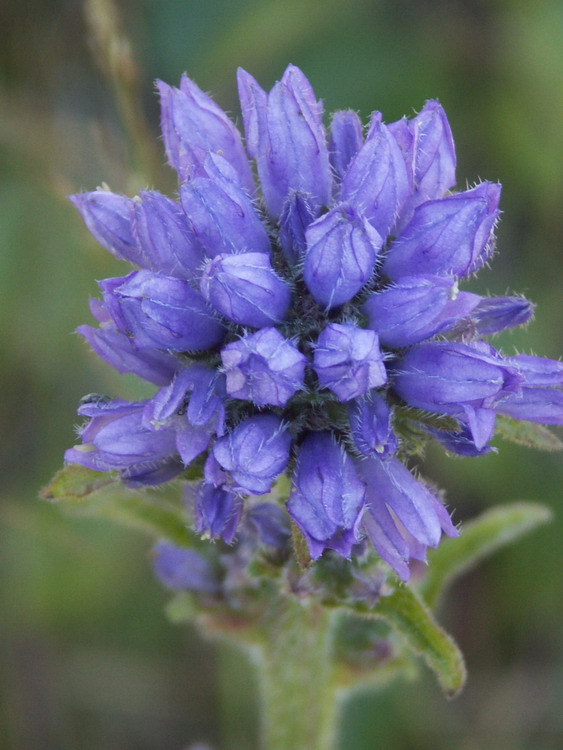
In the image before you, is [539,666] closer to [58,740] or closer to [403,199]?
[58,740]

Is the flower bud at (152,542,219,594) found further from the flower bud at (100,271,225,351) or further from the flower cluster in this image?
the flower bud at (100,271,225,351)

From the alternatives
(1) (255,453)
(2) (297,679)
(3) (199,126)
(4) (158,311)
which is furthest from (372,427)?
(2) (297,679)

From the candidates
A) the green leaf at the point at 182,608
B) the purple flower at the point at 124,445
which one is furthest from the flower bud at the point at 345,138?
the green leaf at the point at 182,608

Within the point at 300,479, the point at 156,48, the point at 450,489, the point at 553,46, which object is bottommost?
the point at 450,489

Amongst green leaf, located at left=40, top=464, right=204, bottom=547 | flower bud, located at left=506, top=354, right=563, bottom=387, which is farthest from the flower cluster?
green leaf, located at left=40, top=464, right=204, bottom=547

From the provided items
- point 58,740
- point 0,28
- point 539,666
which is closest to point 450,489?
point 539,666

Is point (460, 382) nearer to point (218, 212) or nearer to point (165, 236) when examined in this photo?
point (218, 212)
